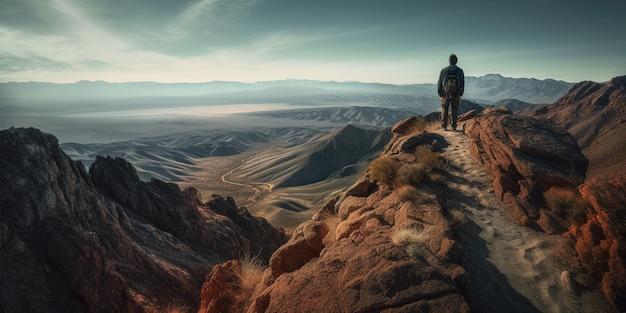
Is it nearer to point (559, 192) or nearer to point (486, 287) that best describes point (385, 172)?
point (559, 192)

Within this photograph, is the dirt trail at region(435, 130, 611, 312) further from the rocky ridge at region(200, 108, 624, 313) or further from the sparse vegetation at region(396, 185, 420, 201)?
the sparse vegetation at region(396, 185, 420, 201)

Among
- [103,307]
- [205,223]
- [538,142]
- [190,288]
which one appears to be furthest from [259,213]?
[538,142]

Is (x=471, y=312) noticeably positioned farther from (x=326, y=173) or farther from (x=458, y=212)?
(x=326, y=173)

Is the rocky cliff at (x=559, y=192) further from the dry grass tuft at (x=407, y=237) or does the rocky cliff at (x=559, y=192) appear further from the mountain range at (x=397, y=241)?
the dry grass tuft at (x=407, y=237)

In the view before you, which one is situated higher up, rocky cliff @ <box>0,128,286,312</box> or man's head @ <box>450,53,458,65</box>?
man's head @ <box>450,53,458,65</box>

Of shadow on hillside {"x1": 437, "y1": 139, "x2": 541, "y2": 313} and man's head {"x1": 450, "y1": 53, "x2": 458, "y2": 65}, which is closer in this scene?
shadow on hillside {"x1": 437, "y1": 139, "x2": 541, "y2": 313}

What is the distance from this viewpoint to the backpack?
14453mm

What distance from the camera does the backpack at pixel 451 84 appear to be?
47.4ft

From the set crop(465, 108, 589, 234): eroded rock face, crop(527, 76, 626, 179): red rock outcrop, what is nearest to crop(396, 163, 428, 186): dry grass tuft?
crop(465, 108, 589, 234): eroded rock face

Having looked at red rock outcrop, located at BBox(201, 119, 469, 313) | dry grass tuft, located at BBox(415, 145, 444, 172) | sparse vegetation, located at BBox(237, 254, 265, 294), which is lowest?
sparse vegetation, located at BBox(237, 254, 265, 294)

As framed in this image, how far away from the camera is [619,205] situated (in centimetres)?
607

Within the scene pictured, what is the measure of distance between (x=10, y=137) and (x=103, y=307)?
8.91 metres

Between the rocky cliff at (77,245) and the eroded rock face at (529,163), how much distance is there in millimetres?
12026

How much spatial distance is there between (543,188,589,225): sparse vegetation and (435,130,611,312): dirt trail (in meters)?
0.61
